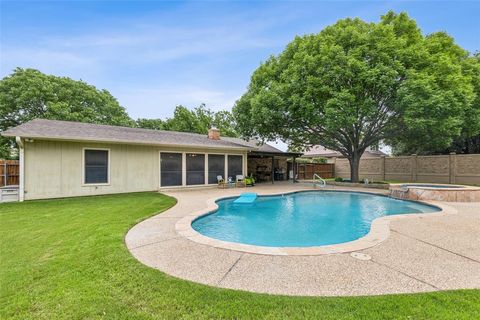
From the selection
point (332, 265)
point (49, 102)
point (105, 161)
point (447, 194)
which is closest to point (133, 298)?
point (332, 265)

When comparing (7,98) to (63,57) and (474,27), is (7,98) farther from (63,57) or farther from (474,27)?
(474,27)

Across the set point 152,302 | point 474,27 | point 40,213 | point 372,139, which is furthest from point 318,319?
point 474,27

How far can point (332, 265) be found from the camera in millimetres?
3381

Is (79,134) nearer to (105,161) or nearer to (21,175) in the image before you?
(105,161)

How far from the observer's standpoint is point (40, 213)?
22.5 ft

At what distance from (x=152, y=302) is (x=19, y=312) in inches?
50.1

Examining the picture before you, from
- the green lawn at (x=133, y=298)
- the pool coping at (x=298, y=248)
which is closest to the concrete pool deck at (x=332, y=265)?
the pool coping at (x=298, y=248)

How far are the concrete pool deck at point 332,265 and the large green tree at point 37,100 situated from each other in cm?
2130

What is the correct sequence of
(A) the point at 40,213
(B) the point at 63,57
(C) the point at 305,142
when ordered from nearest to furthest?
(A) the point at 40,213 < (B) the point at 63,57 < (C) the point at 305,142

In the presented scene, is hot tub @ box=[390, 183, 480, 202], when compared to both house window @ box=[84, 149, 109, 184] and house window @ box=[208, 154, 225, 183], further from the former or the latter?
house window @ box=[84, 149, 109, 184]

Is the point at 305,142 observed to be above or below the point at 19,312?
above

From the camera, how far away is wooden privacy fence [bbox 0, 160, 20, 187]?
12.1 meters

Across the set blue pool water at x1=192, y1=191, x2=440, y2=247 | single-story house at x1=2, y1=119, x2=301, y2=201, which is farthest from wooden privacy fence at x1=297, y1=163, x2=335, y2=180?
blue pool water at x1=192, y1=191, x2=440, y2=247

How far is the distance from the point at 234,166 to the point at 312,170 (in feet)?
32.1
